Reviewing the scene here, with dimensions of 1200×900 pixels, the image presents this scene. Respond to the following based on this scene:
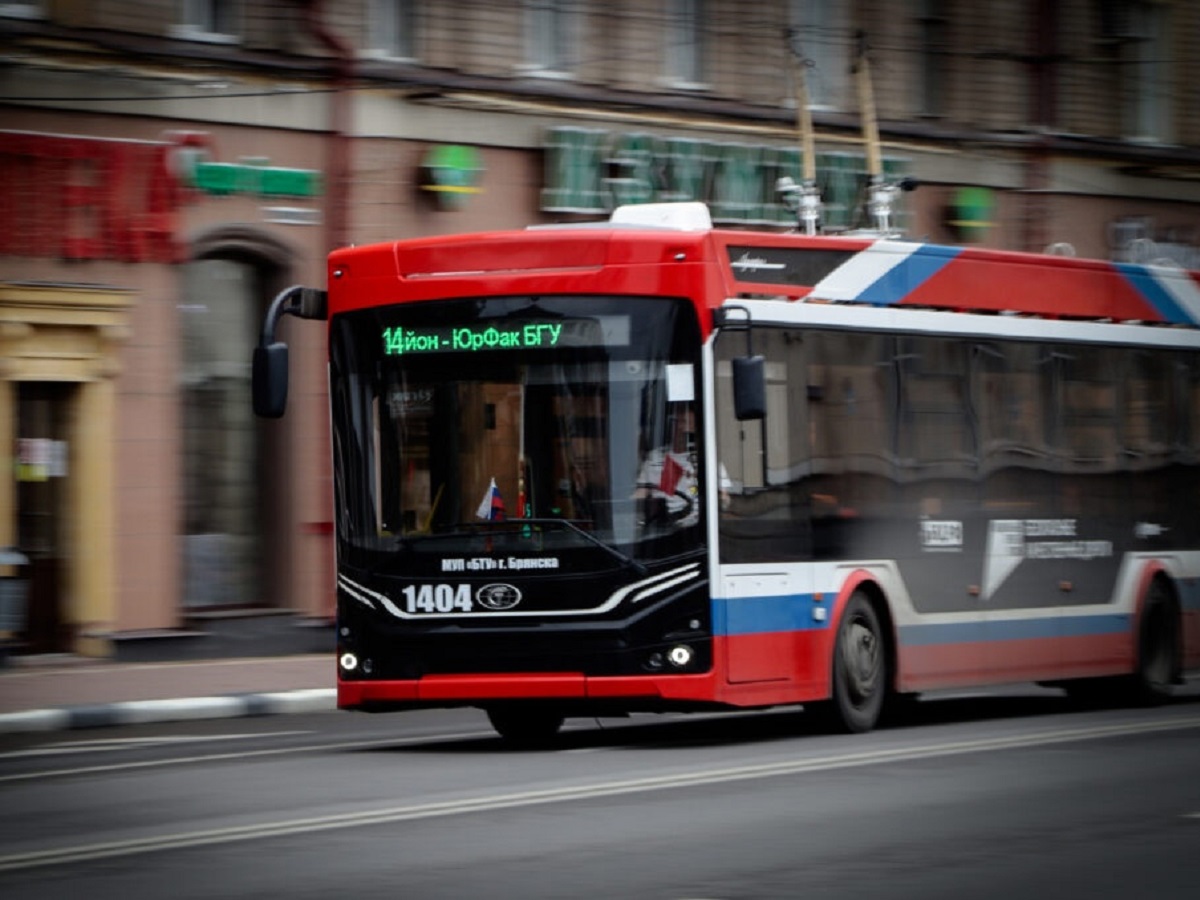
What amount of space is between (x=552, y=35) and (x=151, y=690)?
391 inches

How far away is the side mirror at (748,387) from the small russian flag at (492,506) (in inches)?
52.3

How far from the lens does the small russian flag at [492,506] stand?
13.8 metres

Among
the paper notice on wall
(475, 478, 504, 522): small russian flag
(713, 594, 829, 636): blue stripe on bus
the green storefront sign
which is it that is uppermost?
the green storefront sign

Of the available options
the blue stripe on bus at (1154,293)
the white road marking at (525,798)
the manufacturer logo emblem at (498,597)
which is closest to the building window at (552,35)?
the blue stripe on bus at (1154,293)

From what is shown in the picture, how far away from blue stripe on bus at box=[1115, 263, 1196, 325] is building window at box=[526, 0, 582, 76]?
32.7 feet

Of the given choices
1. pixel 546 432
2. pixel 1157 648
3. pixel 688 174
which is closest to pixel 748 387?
pixel 546 432

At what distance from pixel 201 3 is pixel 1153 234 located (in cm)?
1559

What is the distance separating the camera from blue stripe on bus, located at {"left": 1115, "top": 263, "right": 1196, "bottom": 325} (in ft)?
61.3

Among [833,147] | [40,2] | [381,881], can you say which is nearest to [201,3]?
[40,2]

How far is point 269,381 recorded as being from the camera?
45.9 ft

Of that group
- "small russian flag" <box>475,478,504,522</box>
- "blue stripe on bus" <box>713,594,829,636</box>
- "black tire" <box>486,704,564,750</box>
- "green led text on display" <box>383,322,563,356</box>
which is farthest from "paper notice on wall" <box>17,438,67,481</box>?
"blue stripe on bus" <box>713,594,829,636</box>

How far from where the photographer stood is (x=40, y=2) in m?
22.9

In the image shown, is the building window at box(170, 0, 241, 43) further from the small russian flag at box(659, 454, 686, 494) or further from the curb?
the small russian flag at box(659, 454, 686, 494)

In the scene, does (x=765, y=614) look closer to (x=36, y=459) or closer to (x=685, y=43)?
(x=36, y=459)
